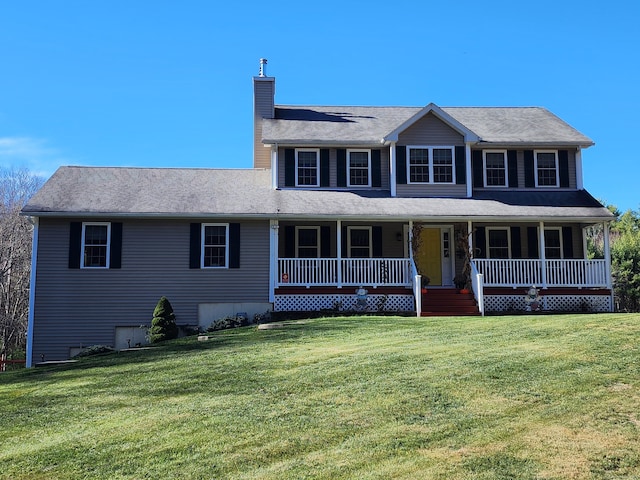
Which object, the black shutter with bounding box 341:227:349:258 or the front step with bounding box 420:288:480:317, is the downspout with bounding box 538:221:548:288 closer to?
the front step with bounding box 420:288:480:317

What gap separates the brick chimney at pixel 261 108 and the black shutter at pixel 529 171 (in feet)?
30.2

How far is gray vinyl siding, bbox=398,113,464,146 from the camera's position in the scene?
21.0 meters

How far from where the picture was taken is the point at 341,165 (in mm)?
21156

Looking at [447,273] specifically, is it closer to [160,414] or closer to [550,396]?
[550,396]

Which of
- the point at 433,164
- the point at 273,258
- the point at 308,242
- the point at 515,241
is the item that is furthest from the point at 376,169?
the point at 515,241

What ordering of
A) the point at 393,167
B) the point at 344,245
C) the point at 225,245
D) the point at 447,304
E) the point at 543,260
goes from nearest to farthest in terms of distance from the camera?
the point at 447,304, the point at 225,245, the point at 543,260, the point at 344,245, the point at 393,167

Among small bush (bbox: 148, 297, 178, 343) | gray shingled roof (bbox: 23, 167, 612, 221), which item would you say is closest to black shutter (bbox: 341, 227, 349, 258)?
gray shingled roof (bbox: 23, 167, 612, 221)

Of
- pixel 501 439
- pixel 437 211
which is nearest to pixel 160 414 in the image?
pixel 501 439

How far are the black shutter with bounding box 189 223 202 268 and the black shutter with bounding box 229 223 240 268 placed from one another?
0.93 meters

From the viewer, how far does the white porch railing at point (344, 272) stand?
19.0m

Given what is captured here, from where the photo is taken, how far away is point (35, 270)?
18.2 metres

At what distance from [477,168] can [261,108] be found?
26.8 feet

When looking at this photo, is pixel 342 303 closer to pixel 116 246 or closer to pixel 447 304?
pixel 447 304

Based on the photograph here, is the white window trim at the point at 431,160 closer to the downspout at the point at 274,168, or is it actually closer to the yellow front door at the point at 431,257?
the yellow front door at the point at 431,257
